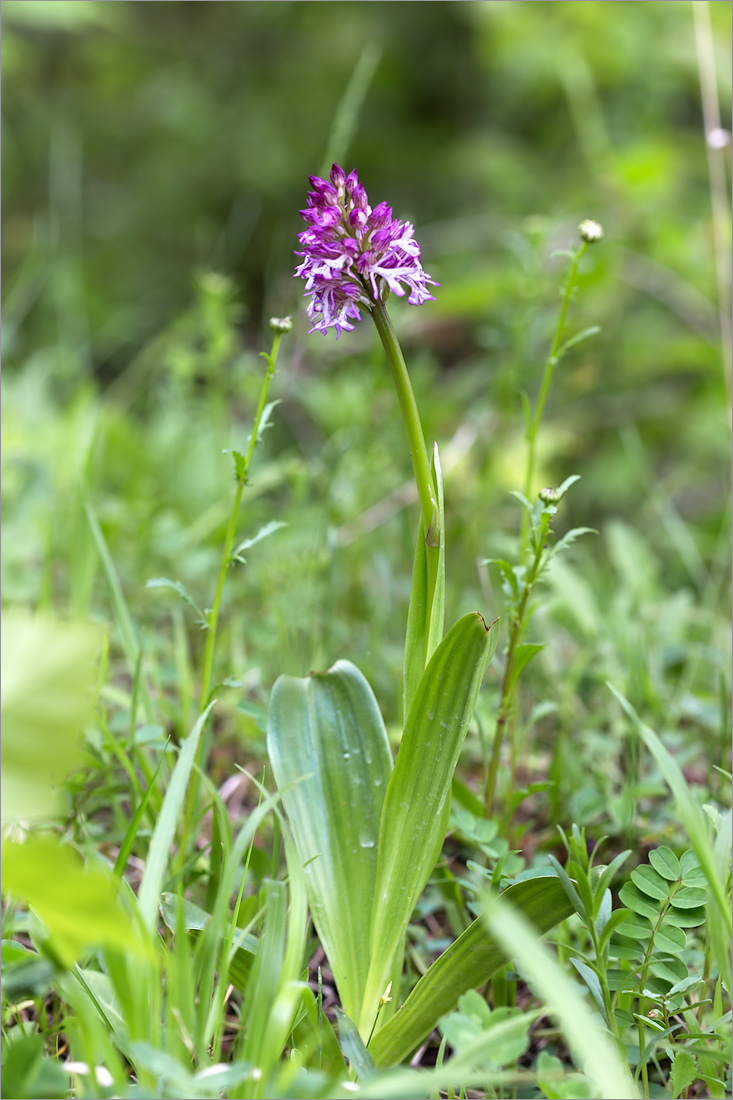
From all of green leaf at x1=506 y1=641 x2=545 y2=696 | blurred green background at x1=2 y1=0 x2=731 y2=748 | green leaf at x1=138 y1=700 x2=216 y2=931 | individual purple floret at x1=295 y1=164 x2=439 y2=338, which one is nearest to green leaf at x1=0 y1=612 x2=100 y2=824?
green leaf at x1=138 y1=700 x2=216 y2=931

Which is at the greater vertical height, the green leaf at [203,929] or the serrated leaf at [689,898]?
the serrated leaf at [689,898]

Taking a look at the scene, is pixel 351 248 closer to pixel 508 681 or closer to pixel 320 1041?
pixel 508 681

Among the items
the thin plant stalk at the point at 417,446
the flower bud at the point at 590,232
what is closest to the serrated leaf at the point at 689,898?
the thin plant stalk at the point at 417,446

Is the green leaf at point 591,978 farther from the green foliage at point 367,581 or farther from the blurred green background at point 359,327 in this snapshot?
the blurred green background at point 359,327

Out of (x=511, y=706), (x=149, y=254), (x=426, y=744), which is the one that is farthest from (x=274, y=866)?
(x=149, y=254)

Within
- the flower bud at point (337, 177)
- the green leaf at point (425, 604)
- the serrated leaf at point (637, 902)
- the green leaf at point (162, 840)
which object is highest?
the flower bud at point (337, 177)

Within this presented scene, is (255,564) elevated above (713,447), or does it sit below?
below

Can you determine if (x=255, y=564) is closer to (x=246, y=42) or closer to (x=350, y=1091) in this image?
(x=350, y=1091)
